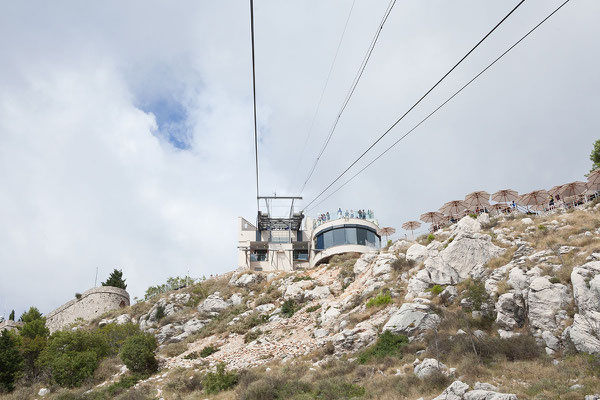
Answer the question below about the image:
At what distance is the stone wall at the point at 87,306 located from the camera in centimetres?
6091

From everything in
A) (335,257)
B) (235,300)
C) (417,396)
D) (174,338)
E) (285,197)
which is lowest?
(417,396)

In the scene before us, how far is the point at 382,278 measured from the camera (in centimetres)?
3203

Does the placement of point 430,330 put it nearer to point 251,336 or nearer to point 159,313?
point 251,336

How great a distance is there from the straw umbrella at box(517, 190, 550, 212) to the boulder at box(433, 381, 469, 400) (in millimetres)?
26844

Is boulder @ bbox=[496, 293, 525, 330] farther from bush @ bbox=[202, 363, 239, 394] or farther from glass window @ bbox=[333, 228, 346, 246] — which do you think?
glass window @ bbox=[333, 228, 346, 246]

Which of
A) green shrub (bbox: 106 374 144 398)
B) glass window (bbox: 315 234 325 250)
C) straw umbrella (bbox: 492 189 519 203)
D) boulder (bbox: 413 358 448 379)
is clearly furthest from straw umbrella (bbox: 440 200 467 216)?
green shrub (bbox: 106 374 144 398)

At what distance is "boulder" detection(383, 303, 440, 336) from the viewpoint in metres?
22.5

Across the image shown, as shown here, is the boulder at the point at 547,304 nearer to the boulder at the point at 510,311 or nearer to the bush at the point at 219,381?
the boulder at the point at 510,311

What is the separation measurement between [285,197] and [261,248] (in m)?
8.88

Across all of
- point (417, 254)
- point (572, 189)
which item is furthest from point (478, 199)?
point (417, 254)

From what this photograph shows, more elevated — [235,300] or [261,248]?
[261,248]

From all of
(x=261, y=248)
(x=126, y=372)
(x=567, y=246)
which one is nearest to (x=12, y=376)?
(x=126, y=372)

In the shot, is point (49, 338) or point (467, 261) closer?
point (467, 261)

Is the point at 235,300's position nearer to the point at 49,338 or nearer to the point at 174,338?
the point at 174,338
